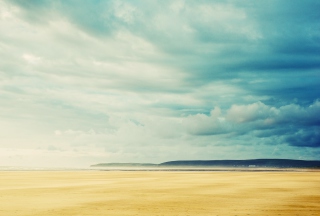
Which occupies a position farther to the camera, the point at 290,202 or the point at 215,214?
the point at 290,202

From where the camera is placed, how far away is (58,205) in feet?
85.6

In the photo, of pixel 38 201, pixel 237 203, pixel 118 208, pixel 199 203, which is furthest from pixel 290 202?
pixel 38 201

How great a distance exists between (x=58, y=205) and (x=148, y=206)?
673 cm

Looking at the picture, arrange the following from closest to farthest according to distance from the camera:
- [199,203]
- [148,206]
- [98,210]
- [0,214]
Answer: [0,214], [98,210], [148,206], [199,203]

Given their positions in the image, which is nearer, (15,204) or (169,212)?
(169,212)

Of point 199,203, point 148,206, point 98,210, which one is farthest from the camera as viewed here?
point 199,203

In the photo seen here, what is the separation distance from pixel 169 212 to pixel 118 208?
13.6ft

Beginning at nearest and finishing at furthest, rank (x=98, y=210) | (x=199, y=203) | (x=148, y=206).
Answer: (x=98, y=210), (x=148, y=206), (x=199, y=203)

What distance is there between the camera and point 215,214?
21.9 metres

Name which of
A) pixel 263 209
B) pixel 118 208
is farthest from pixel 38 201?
pixel 263 209

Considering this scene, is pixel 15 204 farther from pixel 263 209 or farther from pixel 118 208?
pixel 263 209

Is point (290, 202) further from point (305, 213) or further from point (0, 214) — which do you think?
point (0, 214)

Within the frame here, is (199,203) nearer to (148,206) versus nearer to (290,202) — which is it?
(148,206)

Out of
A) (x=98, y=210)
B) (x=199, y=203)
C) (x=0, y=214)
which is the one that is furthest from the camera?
(x=199, y=203)
